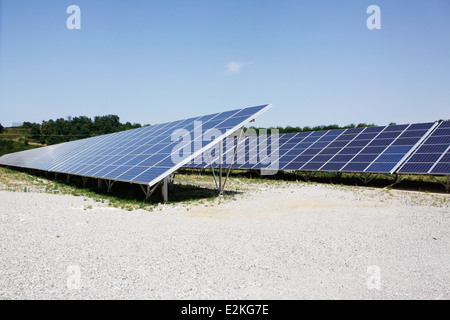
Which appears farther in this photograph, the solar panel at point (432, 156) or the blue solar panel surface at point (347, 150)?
the blue solar panel surface at point (347, 150)

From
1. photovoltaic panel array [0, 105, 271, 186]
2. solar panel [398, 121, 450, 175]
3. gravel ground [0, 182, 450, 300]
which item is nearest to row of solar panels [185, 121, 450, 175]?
solar panel [398, 121, 450, 175]

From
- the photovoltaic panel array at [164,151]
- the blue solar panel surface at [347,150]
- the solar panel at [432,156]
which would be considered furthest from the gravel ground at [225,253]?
the blue solar panel surface at [347,150]

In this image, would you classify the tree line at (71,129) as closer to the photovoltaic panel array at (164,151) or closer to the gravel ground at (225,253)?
the photovoltaic panel array at (164,151)

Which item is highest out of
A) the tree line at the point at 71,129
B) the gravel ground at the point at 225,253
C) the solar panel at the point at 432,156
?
the tree line at the point at 71,129

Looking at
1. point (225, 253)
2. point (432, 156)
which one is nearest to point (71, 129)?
point (432, 156)

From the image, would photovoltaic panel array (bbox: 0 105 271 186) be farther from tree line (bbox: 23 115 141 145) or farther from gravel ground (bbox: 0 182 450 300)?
tree line (bbox: 23 115 141 145)

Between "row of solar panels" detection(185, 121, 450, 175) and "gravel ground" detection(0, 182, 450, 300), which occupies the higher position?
"row of solar panels" detection(185, 121, 450, 175)

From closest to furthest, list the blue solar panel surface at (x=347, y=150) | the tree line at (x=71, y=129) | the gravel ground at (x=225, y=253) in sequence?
the gravel ground at (x=225, y=253)
the blue solar panel surface at (x=347, y=150)
the tree line at (x=71, y=129)

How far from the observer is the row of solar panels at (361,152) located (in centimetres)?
1859

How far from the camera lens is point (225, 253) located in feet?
23.5

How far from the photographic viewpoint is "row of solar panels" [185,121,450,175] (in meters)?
18.6

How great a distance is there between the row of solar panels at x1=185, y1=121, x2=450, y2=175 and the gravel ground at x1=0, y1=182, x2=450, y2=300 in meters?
6.15

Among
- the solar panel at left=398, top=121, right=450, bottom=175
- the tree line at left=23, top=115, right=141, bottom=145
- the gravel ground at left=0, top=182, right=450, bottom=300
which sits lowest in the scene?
the gravel ground at left=0, top=182, right=450, bottom=300

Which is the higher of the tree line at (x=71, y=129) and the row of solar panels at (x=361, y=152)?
the tree line at (x=71, y=129)
